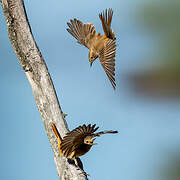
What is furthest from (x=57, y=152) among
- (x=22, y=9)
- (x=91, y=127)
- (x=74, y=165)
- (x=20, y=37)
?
(x=22, y=9)

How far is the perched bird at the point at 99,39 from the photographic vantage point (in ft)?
8.24

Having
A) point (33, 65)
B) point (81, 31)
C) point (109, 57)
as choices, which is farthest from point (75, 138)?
point (81, 31)

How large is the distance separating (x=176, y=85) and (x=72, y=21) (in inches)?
36.2

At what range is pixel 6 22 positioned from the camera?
214 cm

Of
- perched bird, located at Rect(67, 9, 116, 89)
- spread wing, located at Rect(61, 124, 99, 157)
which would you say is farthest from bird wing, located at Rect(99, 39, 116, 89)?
spread wing, located at Rect(61, 124, 99, 157)

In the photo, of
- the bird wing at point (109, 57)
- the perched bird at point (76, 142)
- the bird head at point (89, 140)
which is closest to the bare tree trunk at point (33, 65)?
the perched bird at point (76, 142)

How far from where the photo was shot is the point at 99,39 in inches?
102

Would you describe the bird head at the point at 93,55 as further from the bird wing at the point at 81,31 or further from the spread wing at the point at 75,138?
the spread wing at the point at 75,138

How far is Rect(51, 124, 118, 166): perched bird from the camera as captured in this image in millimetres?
1830

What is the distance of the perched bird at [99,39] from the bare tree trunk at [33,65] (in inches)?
20.7

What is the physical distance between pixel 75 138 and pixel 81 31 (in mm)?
979

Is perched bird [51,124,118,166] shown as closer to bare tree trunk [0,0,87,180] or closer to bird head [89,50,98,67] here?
bare tree trunk [0,0,87,180]

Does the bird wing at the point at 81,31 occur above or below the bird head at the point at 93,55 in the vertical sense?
above

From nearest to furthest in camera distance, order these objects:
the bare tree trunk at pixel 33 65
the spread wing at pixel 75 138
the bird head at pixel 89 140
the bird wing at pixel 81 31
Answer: the spread wing at pixel 75 138 < the bird head at pixel 89 140 < the bare tree trunk at pixel 33 65 < the bird wing at pixel 81 31
